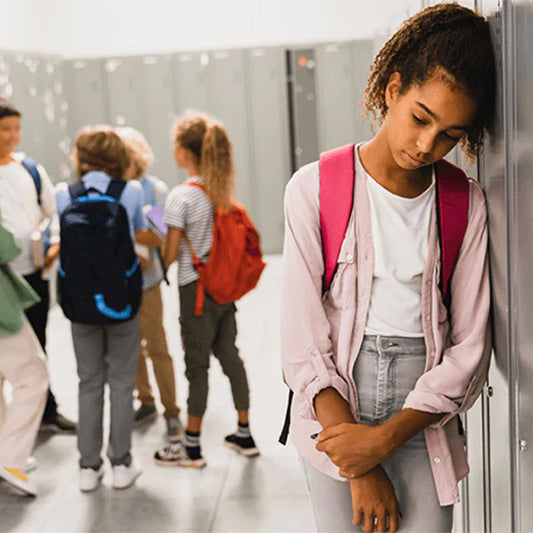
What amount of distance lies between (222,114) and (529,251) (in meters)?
7.25

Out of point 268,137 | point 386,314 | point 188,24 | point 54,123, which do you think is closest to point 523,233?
point 386,314

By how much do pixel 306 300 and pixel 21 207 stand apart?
2622 mm

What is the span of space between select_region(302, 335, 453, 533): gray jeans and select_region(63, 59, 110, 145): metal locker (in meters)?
7.37

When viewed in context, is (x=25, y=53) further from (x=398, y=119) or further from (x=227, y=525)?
(x=398, y=119)

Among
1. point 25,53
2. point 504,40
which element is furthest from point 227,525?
point 25,53

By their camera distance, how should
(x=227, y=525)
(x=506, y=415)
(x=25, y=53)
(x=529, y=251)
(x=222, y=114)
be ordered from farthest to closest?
(x=222, y=114) < (x=25, y=53) < (x=227, y=525) < (x=506, y=415) < (x=529, y=251)

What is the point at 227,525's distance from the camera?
121 inches

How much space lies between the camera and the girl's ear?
4.53ft

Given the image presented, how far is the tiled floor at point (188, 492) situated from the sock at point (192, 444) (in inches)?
3.2

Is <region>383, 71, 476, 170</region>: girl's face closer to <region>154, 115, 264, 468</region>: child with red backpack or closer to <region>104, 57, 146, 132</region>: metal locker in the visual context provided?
<region>154, 115, 264, 468</region>: child with red backpack

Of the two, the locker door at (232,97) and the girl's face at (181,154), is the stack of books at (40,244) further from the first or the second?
the locker door at (232,97)

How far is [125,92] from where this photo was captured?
27.3ft

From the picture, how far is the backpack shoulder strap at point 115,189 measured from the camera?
3.22 metres

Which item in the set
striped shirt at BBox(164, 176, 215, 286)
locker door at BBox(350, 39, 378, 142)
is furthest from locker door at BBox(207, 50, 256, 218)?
striped shirt at BBox(164, 176, 215, 286)
